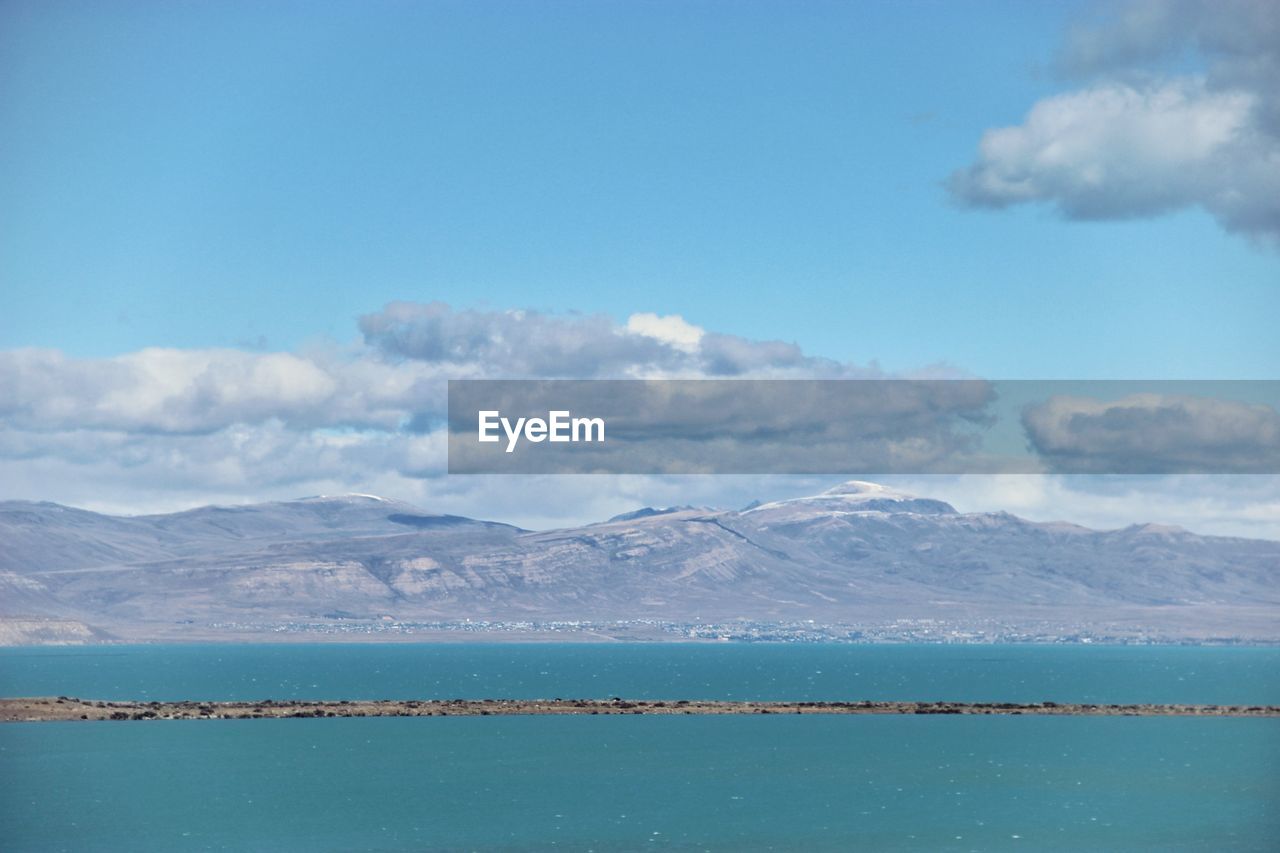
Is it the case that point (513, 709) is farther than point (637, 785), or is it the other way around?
point (513, 709)

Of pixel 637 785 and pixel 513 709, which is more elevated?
pixel 637 785

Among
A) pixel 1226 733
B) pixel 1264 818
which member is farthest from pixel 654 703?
pixel 1264 818

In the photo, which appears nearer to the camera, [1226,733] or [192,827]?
[192,827]

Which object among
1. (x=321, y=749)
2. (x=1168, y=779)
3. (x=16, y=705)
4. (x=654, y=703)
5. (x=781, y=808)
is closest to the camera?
(x=781, y=808)

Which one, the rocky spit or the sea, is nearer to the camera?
the sea

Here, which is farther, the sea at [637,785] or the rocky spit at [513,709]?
the rocky spit at [513,709]

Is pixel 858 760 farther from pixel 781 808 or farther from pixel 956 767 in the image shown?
pixel 781 808

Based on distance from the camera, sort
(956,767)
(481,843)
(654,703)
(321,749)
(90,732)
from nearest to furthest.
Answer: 1. (481,843)
2. (956,767)
3. (321,749)
4. (90,732)
5. (654,703)
